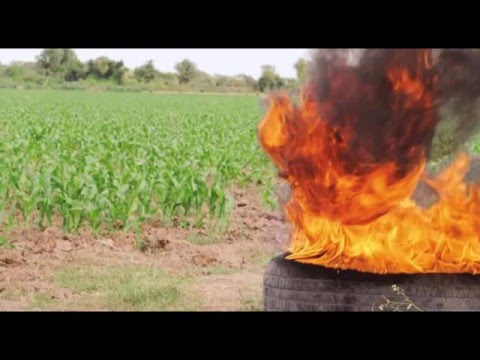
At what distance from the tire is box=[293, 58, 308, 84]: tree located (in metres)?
1.73

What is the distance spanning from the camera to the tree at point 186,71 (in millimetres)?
20547

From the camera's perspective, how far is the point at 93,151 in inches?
490

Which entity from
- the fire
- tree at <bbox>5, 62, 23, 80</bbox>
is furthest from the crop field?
tree at <bbox>5, 62, 23, 80</bbox>

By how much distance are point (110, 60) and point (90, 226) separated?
1433 centimetres

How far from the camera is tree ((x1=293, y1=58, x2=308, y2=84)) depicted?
7.04 meters

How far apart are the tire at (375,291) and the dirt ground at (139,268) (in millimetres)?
1054

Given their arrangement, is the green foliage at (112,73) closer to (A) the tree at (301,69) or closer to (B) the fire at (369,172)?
(A) the tree at (301,69)

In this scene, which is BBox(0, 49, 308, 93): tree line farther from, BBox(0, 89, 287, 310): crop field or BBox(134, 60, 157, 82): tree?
BBox(0, 89, 287, 310): crop field

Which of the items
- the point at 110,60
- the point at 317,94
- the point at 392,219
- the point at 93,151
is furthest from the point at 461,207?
the point at 110,60

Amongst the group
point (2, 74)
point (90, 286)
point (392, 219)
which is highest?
point (2, 74)

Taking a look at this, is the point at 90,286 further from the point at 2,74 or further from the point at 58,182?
the point at 2,74

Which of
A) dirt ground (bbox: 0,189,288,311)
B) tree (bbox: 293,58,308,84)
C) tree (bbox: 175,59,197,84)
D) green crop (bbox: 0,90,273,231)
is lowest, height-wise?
dirt ground (bbox: 0,189,288,311)

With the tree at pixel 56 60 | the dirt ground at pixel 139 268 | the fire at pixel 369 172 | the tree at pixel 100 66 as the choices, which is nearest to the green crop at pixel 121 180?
the dirt ground at pixel 139 268

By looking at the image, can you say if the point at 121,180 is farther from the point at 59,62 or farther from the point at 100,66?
the point at 100,66
